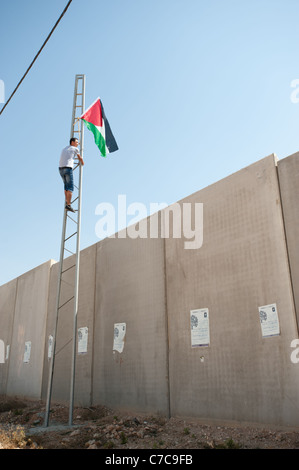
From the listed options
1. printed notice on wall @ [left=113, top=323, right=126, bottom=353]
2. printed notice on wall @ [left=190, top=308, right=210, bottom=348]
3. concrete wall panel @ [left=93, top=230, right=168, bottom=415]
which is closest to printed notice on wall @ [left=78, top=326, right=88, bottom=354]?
concrete wall panel @ [left=93, top=230, right=168, bottom=415]

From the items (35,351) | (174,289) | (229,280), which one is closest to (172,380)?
(174,289)

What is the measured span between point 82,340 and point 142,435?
3658 mm

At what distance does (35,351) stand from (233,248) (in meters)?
7.11

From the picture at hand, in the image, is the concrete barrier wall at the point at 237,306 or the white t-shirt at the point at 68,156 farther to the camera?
the white t-shirt at the point at 68,156

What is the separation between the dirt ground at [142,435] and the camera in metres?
4.73

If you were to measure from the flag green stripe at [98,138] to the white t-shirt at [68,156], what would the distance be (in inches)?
28.9

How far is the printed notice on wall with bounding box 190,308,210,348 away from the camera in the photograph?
6.07 m

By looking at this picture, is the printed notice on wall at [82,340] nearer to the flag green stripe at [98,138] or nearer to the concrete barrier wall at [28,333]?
the concrete barrier wall at [28,333]

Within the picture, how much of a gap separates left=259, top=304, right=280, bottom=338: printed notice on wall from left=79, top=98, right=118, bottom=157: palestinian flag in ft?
15.3

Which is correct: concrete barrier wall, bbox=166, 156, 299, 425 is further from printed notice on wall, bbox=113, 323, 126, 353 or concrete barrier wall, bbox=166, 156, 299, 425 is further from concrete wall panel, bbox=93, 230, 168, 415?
printed notice on wall, bbox=113, 323, 126, 353

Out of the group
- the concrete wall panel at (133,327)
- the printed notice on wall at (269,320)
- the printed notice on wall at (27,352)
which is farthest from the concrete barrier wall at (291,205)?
the printed notice on wall at (27,352)

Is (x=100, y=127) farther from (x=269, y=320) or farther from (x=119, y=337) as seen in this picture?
(x=269, y=320)

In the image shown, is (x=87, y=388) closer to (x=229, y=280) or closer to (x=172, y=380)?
(x=172, y=380)

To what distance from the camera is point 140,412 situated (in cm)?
680
